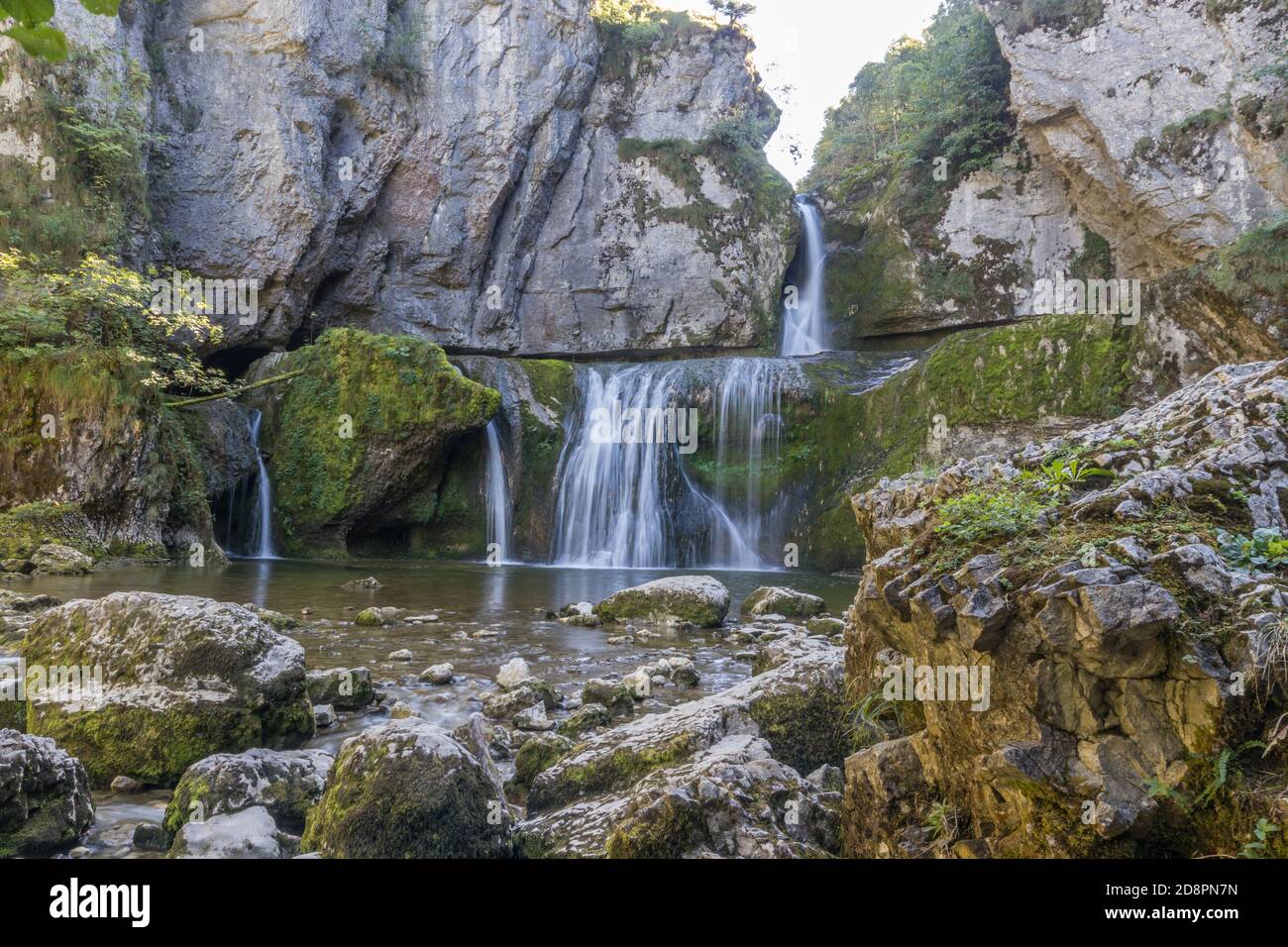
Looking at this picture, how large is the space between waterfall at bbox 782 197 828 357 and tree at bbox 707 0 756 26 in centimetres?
628

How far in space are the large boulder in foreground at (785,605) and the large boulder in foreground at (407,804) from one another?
6460 millimetres

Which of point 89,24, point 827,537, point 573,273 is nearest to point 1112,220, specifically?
point 827,537

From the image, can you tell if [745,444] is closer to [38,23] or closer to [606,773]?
[606,773]

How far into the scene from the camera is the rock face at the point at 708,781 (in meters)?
2.77

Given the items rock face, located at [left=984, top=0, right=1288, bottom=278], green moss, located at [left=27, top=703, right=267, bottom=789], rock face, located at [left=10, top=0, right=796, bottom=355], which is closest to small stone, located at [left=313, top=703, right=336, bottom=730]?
green moss, located at [left=27, top=703, right=267, bottom=789]

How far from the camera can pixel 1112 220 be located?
62.2 ft

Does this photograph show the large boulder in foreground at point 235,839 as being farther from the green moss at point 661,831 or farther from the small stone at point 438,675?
the small stone at point 438,675

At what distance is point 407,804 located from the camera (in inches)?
115

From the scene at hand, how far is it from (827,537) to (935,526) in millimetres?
13031

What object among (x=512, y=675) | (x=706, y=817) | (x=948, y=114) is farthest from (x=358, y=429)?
(x=948, y=114)

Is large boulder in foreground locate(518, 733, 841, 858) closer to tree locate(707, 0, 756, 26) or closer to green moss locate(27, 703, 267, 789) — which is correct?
green moss locate(27, 703, 267, 789)

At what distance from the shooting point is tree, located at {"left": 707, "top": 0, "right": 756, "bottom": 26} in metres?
24.5

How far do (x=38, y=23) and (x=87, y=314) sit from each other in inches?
593
